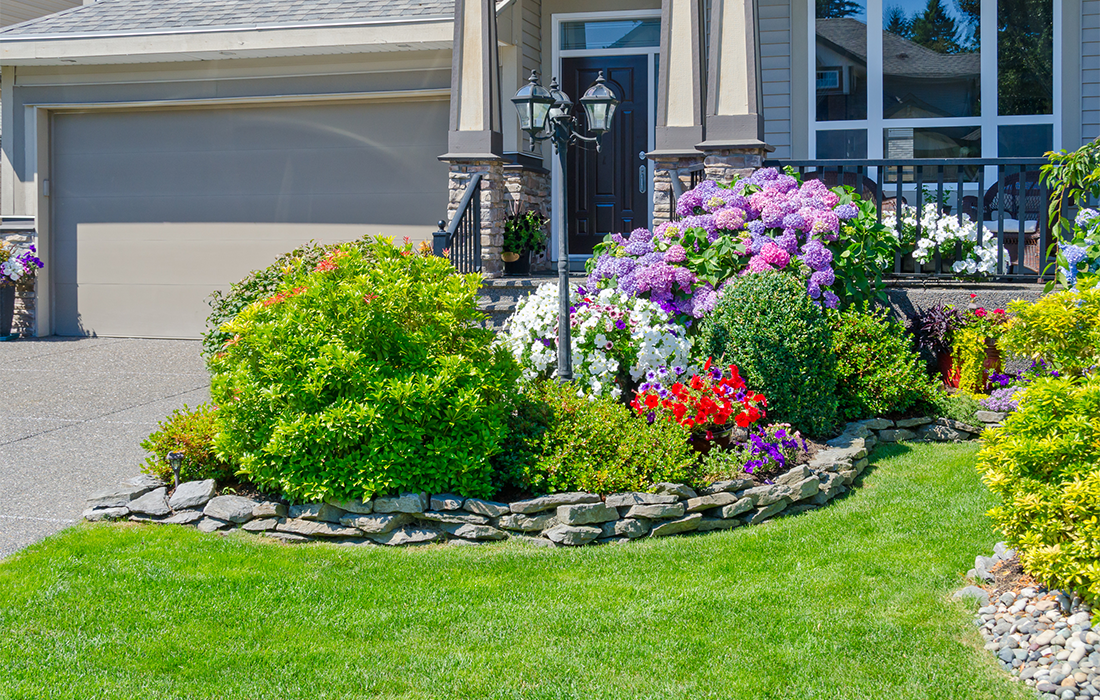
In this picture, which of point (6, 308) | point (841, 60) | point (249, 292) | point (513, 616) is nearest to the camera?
point (513, 616)

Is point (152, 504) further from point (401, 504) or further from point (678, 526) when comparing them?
point (678, 526)

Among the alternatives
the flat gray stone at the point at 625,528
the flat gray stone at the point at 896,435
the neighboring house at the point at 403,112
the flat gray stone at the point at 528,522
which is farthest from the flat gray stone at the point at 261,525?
the neighboring house at the point at 403,112

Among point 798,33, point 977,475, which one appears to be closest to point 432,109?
point 798,33

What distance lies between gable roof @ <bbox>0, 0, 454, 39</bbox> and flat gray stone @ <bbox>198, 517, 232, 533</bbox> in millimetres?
6340

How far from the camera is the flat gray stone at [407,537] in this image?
495 centimetres

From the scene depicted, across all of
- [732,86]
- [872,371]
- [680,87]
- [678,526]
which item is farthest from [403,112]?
[678,526]

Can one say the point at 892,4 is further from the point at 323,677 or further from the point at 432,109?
the point at 323,677

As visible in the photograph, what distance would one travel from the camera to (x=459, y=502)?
502 cm

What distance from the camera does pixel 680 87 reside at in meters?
8.29

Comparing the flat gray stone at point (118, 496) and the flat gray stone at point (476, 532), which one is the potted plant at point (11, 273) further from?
the flat gray stone at point (476, 532)

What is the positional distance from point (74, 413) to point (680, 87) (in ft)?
18.2

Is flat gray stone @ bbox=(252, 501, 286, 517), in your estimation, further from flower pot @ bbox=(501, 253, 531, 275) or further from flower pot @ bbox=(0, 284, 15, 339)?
flower pot @ bbox=(0, 284, 15, 339)

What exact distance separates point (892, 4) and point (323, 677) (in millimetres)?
8544

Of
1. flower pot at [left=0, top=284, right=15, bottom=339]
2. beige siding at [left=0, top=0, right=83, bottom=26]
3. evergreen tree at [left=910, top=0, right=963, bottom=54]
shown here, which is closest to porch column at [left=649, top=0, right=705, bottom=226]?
evergreen tree at [left=910, top=0, right=963, bottom=54]
